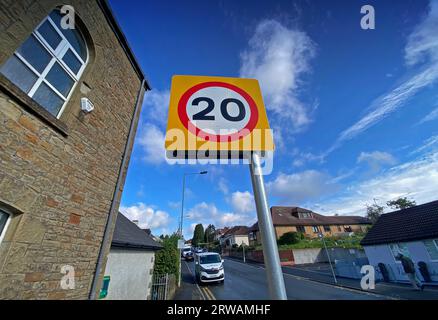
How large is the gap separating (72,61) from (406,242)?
19984mm

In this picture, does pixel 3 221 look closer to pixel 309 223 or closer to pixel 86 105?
pixel 86 105

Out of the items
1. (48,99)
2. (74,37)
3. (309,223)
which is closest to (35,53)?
(48,99)

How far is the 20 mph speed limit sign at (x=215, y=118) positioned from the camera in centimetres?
138

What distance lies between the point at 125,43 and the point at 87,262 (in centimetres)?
531

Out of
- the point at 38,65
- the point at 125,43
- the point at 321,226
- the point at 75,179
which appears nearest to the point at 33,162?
the point at 75,179

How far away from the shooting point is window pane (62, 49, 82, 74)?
12.3 ft

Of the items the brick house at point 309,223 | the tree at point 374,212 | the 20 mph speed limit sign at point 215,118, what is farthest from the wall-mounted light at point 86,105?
the tree at point 374,212

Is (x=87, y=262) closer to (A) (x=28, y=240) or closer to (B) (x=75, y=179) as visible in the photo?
(A) (x=28, y=240)

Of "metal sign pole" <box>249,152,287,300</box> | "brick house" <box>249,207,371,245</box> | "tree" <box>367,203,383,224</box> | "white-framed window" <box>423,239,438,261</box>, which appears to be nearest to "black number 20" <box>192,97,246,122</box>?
"metal sign pole" <box>249,152,287,300</box>

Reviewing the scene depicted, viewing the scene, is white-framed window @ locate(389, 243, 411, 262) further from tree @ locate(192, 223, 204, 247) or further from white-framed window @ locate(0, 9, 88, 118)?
tree @ locate(192, 223, 204, 247)

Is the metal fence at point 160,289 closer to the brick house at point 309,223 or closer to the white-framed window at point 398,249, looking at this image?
the white-framed window at point 398,249

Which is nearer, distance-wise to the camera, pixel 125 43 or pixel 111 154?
pixel 111 154

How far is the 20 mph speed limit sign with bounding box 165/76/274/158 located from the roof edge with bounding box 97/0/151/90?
4555 millimetres

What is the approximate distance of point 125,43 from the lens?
5227 millimetres
